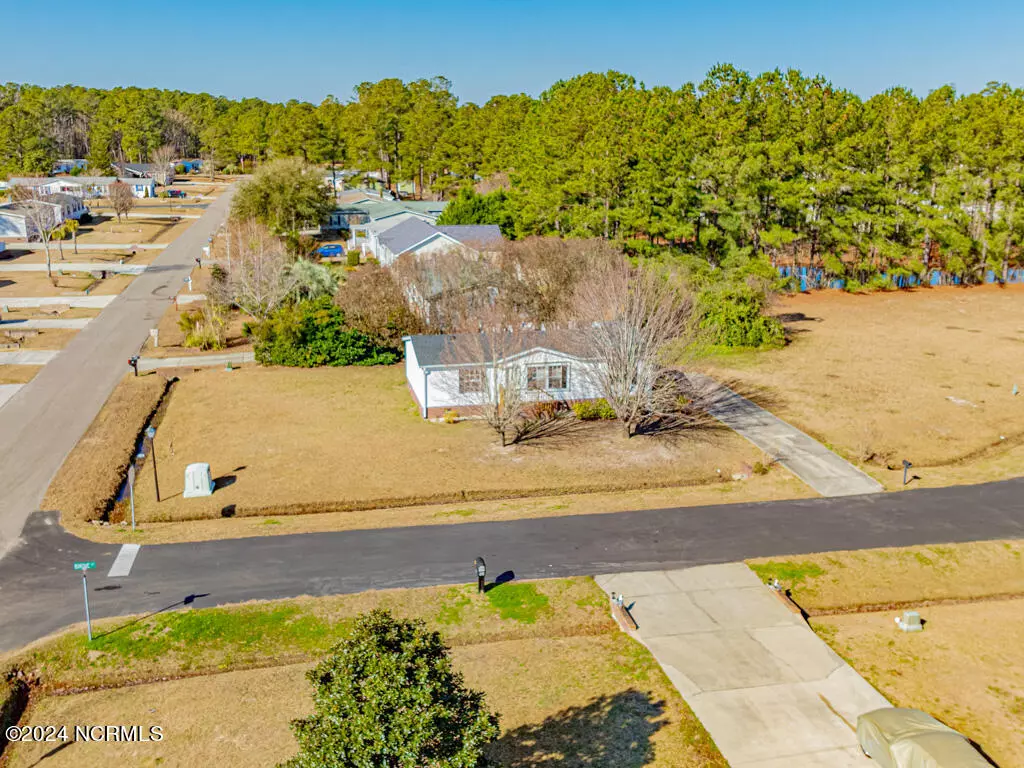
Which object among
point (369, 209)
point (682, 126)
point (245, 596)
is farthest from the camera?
point (369, 209)

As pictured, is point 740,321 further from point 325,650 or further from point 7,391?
point 7,391

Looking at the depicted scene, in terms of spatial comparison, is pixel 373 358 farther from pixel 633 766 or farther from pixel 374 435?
pixel 633 766

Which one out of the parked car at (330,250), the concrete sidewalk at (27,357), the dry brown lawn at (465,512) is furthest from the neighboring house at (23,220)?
the dry brown lawn at (465,512)

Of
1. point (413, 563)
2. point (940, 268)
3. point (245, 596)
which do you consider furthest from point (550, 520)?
point (940, 268)

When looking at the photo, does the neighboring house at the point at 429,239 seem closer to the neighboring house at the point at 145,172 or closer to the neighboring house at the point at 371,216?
the neighboring house at the point at 371,216

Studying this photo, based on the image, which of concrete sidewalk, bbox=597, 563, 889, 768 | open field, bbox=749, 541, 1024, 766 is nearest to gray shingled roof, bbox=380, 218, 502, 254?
concrete sidewalk, bbox=597, 563, 889, 768

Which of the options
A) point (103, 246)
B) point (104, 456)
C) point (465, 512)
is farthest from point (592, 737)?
point (103, 246)
